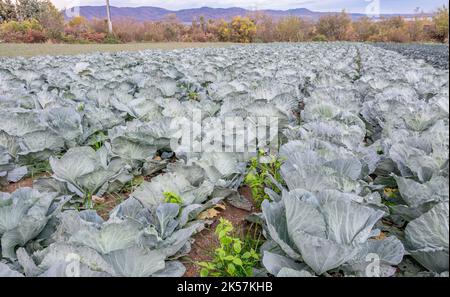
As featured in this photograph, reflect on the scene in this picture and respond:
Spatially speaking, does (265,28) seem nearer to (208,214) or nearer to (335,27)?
(335,27)

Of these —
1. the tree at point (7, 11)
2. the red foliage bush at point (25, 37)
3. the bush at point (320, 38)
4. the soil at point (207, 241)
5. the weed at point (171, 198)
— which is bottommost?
the soil at point (207, 241)

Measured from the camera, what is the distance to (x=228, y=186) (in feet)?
7.98

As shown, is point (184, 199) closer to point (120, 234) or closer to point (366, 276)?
point (120, 234)

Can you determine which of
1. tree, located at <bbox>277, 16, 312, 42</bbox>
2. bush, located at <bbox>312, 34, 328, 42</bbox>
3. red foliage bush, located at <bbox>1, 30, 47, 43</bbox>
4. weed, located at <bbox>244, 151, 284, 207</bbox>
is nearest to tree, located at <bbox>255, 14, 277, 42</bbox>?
tree, located at <bbox>277, 16, 312, 42</bbox>

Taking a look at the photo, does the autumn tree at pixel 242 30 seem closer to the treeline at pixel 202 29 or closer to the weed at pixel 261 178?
the treeline at pixel 202 29

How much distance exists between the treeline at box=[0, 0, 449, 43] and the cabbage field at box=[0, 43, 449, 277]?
38.9 meters

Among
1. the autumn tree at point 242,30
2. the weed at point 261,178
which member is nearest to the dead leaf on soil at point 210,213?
the weed at point 261,178

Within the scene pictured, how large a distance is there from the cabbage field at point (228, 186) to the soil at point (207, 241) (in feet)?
0.14

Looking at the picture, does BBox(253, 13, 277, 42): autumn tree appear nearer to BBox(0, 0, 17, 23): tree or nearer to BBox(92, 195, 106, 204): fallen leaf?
BBox(0, 0, 17, 23): tree

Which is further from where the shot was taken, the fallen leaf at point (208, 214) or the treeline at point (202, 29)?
the treeline at point (202, 29)

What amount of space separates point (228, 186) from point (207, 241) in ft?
1.48

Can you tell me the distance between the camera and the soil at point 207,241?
1872mm

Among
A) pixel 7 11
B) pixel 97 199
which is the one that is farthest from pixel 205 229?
pixel 7 11
